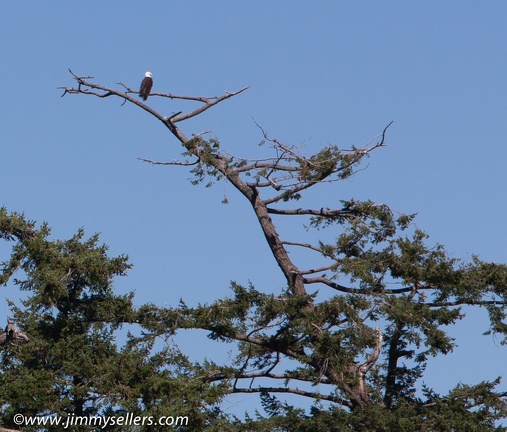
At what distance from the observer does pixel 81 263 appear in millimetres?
19703

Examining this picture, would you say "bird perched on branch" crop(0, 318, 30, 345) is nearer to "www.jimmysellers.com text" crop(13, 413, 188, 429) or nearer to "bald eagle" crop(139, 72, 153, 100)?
"www.jimmysellers.com text" crop(13, 413, 188, 429)

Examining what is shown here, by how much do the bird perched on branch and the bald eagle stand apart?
5974mm

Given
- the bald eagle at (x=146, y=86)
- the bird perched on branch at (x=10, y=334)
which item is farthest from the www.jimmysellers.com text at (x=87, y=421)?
the bald eagle at (x=146, y=86)

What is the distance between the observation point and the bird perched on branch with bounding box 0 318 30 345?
1892 centimetres

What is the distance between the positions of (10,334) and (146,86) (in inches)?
257

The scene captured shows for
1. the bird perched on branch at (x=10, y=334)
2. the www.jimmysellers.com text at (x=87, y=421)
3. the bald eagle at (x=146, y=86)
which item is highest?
the bald eagle at (x=146, y=86)

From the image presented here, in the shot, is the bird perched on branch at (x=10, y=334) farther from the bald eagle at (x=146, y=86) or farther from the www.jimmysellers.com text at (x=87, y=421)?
the bald eagle at (x=146, y=86)

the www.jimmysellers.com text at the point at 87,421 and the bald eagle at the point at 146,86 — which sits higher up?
the bald eagle at the point at 146,86

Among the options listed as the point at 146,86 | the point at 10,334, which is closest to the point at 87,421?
the point at 10,334

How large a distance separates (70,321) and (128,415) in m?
2.44

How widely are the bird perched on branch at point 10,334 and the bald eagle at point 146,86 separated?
5.97 meters

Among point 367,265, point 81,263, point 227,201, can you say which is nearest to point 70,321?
point 81,263

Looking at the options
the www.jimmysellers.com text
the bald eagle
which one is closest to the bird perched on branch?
the www.jimmysellers.com text

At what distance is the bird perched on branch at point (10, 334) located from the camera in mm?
18922
